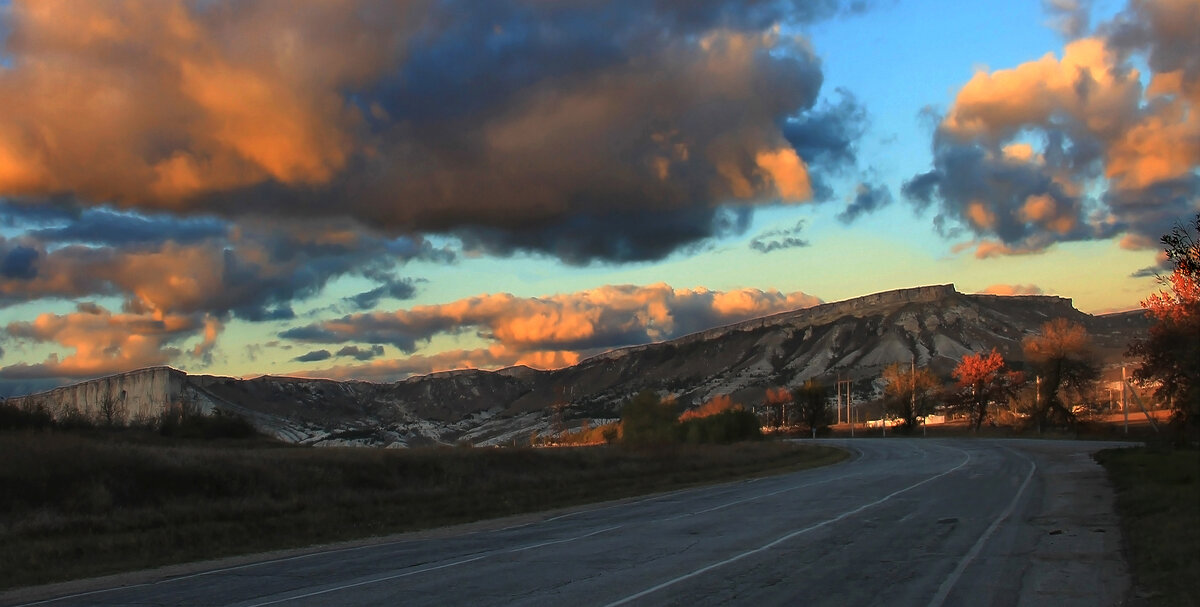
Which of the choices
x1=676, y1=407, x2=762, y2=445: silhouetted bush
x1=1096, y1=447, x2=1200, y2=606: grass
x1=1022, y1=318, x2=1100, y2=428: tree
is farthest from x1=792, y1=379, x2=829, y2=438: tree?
x1=1096, y1=447, x2=1200, y2=606: grass

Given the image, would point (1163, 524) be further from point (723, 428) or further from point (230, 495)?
point (723, 428)

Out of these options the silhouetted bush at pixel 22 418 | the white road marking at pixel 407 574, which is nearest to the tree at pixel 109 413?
the silhouetted bush at pixel 22 418

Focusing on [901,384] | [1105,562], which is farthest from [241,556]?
[901,384]

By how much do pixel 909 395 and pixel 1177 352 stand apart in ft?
260

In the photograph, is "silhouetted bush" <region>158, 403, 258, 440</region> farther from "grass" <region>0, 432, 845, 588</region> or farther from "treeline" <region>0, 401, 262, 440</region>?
"grass" <region>0, 432, 845, 588</region>

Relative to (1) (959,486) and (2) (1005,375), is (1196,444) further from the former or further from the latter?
(2) (1005,375)

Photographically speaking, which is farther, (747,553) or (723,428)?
(723,428)

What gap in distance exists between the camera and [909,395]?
113688 mm

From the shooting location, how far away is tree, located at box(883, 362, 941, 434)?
11331 centimetres

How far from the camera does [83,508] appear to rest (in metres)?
24.8

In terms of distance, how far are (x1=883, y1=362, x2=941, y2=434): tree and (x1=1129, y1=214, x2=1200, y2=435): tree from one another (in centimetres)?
7205

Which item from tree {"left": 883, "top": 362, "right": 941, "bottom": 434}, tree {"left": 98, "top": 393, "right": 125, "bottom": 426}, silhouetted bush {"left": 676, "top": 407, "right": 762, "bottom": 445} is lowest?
silhouetted bush {"left": 676, "top": 407, "right": 762, "bottom": 445}

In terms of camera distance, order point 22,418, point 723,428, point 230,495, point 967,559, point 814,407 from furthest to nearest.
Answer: point 814,407, point 723,428, point 22,418, point 230,495, point 967,559

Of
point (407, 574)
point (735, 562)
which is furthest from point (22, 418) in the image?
point (735, 562)
